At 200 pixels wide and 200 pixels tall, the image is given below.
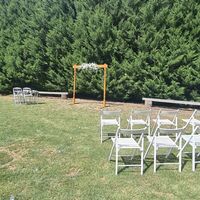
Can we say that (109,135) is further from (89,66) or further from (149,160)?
(89,66)

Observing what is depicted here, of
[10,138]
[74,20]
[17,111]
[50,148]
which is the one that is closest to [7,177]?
[50,148]

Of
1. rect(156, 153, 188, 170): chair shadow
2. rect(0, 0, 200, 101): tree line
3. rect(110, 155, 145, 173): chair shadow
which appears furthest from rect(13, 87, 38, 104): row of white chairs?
rect(156, 153, 188, 170): chair shadow

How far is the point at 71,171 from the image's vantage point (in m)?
5.91

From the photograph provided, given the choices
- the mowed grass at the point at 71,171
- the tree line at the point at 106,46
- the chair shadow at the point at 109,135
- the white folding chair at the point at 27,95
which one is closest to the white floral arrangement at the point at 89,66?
the tree line at the point at 106,46

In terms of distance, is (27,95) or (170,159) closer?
(170,159)

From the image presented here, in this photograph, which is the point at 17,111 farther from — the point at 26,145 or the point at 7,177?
the point at 7,177

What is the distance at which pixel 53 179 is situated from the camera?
5496 mm

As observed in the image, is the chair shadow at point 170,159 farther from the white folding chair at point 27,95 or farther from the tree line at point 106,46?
the white folding chair at point 27,95

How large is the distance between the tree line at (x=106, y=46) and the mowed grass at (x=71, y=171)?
17.7ft

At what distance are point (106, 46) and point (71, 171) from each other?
9.72 meters

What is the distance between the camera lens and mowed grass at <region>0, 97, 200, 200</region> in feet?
16.4

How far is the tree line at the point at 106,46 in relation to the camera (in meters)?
13.6

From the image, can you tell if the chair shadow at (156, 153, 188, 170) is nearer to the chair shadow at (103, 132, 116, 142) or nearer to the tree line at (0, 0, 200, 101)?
the chair shadow at (103, 132, 116, 142)

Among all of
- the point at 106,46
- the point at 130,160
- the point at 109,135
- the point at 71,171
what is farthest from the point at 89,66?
the point at 71,171
